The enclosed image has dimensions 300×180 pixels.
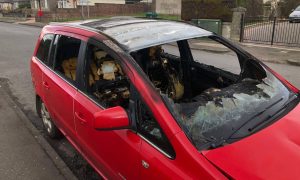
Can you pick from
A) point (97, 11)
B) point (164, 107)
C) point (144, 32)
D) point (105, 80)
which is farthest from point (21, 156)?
point (97, 11)

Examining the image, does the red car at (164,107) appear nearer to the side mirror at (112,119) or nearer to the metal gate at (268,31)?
the side mirror at (112,119)

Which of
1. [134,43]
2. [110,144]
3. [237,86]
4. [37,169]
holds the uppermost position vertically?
[134,43]

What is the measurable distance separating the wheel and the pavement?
0.15 m

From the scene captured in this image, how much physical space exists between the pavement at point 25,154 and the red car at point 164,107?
1.55 ft

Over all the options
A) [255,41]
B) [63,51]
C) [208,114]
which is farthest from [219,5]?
[208,114]

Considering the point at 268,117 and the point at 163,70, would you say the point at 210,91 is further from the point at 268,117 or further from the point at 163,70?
the point at 163,70

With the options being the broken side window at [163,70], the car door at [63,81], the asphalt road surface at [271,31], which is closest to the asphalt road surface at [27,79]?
the car door at [63,81]

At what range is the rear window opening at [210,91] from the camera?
2.50m

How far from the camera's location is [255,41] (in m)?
15.7

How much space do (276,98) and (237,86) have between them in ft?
1.26

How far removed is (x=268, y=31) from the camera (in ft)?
53.8

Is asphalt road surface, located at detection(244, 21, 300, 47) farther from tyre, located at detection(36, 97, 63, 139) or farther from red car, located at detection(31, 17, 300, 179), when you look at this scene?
tyre, located at detection(36, 97, 63, 139)

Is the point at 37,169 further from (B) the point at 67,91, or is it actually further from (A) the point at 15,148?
(B) the point at 67,91

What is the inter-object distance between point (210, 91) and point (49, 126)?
272 centimetres
